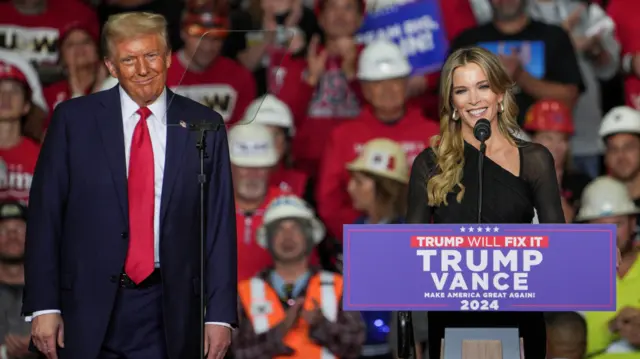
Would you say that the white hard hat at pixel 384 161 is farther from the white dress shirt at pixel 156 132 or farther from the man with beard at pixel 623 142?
the white dress shirt at pixel 156 132

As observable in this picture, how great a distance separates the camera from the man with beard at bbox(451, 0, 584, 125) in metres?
8.77

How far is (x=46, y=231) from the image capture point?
4711 mm

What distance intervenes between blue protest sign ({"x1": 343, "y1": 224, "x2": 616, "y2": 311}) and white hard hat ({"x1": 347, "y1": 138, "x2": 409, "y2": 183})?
4.09m

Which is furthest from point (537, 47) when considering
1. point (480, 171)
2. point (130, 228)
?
point (130, 228)

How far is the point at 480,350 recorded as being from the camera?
14.1 feet

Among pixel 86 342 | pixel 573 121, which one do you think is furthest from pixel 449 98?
pixel 573 121

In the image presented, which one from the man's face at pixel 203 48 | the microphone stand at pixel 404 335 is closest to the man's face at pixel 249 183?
the man's face at pixel 203 48

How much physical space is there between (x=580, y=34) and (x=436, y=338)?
4770mm

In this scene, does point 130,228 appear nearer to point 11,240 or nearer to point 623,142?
point 11,240

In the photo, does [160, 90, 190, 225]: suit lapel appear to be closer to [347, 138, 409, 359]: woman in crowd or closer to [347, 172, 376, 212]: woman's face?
[347, 138, 409, 359]: woman in crowd

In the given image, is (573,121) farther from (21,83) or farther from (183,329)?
(183,329)

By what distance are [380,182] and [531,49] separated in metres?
1.30

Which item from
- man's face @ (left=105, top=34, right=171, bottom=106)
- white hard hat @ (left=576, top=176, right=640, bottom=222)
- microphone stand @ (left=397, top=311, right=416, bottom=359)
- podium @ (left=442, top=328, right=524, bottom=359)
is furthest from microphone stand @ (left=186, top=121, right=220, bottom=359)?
white hard hat @ (left=576, top=176, right=640, bottom=222)

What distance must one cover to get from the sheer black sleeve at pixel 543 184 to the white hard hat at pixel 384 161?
3.54 meters
